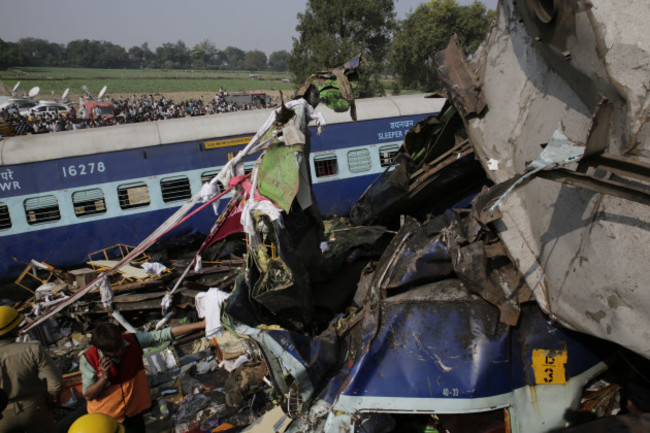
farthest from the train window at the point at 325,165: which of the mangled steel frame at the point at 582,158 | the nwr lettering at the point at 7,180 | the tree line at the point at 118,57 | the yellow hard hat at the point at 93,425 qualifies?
the tree line at the point at 118,57

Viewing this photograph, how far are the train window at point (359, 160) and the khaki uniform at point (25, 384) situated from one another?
304 inches

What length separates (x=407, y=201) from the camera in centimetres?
576

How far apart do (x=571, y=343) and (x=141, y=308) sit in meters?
6.36

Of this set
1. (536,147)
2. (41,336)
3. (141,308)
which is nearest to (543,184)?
(536,147)

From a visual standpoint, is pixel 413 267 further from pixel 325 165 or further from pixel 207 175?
pixel 207 175

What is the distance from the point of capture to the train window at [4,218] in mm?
8539

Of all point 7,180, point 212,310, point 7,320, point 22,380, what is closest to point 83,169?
point 7,180

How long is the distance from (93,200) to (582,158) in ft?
29.5

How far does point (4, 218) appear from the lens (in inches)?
338

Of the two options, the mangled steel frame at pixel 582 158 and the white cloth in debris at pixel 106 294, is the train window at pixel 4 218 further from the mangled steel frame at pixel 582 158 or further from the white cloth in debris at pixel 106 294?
the mangled steel frame at pixel 582 158

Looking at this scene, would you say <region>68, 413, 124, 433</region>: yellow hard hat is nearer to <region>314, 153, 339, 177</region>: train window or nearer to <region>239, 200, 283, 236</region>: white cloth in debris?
<region>239, 200, 283, 236</region>: white cloth in debris

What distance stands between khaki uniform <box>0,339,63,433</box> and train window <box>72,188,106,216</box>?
599 cm

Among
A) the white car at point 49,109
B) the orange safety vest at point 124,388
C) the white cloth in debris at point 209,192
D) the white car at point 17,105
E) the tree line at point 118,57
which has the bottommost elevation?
the orange safety vest at point 124,388

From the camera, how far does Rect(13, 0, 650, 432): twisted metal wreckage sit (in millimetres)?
2418
